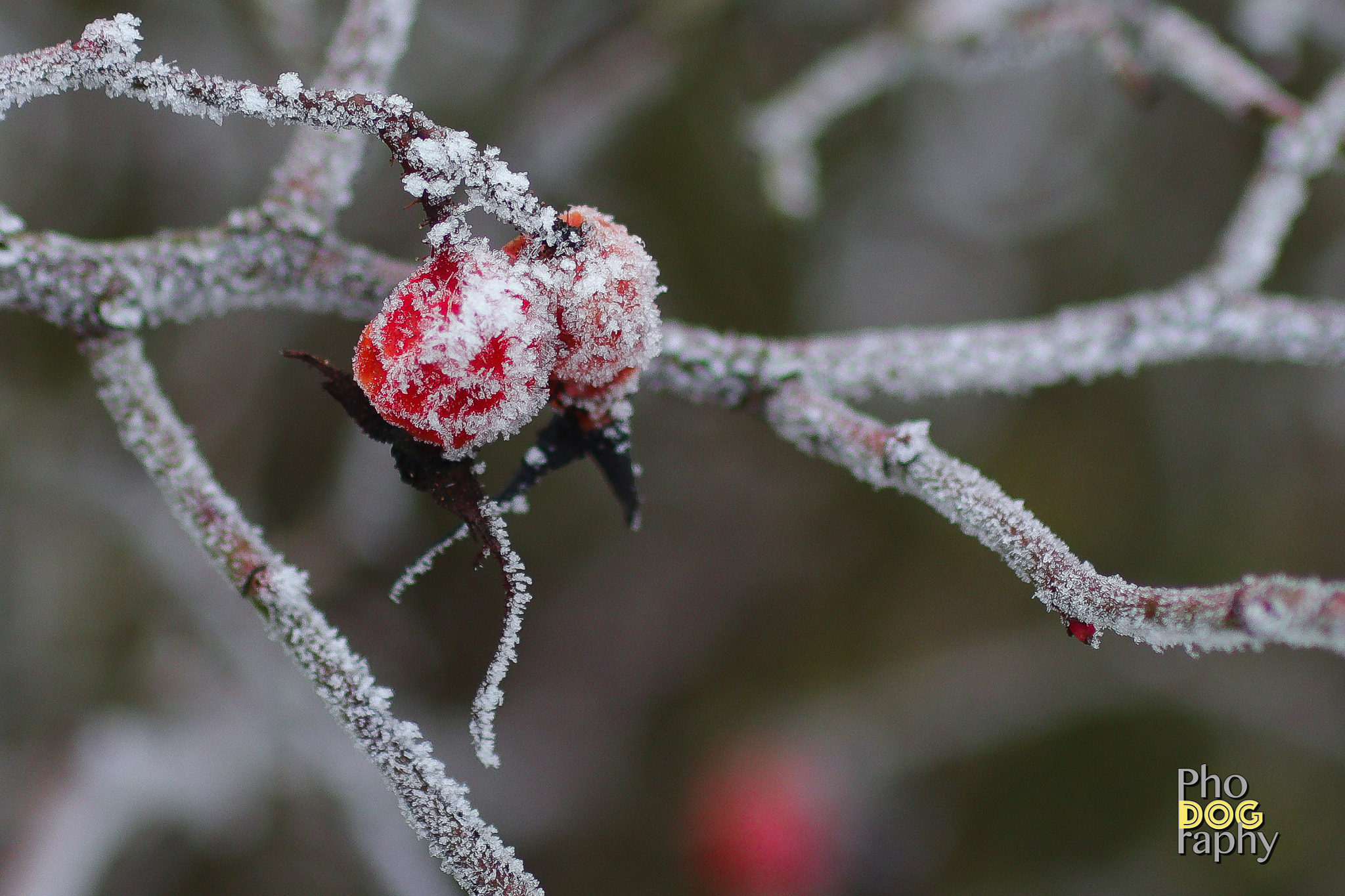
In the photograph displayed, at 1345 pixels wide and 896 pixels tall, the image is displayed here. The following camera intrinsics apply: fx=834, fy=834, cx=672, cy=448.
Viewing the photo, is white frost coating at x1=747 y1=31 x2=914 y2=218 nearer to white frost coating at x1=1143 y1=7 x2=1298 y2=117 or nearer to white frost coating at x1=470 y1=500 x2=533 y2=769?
white frost coating at x1=1143 y1=7 x2=1298 y2=117

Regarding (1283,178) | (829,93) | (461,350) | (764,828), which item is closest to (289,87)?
(461,350)

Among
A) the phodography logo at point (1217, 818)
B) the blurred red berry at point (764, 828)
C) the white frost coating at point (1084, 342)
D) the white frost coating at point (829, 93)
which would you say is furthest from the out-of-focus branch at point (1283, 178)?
the blurred red berry at point (764, 828)

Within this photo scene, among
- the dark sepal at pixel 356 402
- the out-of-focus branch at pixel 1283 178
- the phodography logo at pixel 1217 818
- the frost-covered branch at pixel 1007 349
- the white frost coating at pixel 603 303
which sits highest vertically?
the out-of-focus branch at pixel 1283 178

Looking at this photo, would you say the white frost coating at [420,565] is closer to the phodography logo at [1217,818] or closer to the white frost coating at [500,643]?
the white frost coating at [500,643]

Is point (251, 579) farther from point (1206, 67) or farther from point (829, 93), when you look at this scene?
point (829, 93)

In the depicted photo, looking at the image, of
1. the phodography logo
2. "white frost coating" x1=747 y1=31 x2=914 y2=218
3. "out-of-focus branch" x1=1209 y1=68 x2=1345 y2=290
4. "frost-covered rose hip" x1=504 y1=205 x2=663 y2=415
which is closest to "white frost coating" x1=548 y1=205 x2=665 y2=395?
"frost-covered rose hip" x1=504 y1=205 x2=663 y2=415

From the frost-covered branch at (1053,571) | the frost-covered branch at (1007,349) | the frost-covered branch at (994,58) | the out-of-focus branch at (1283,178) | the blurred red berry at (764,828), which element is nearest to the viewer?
the frost-covered branch at (1053,571)
